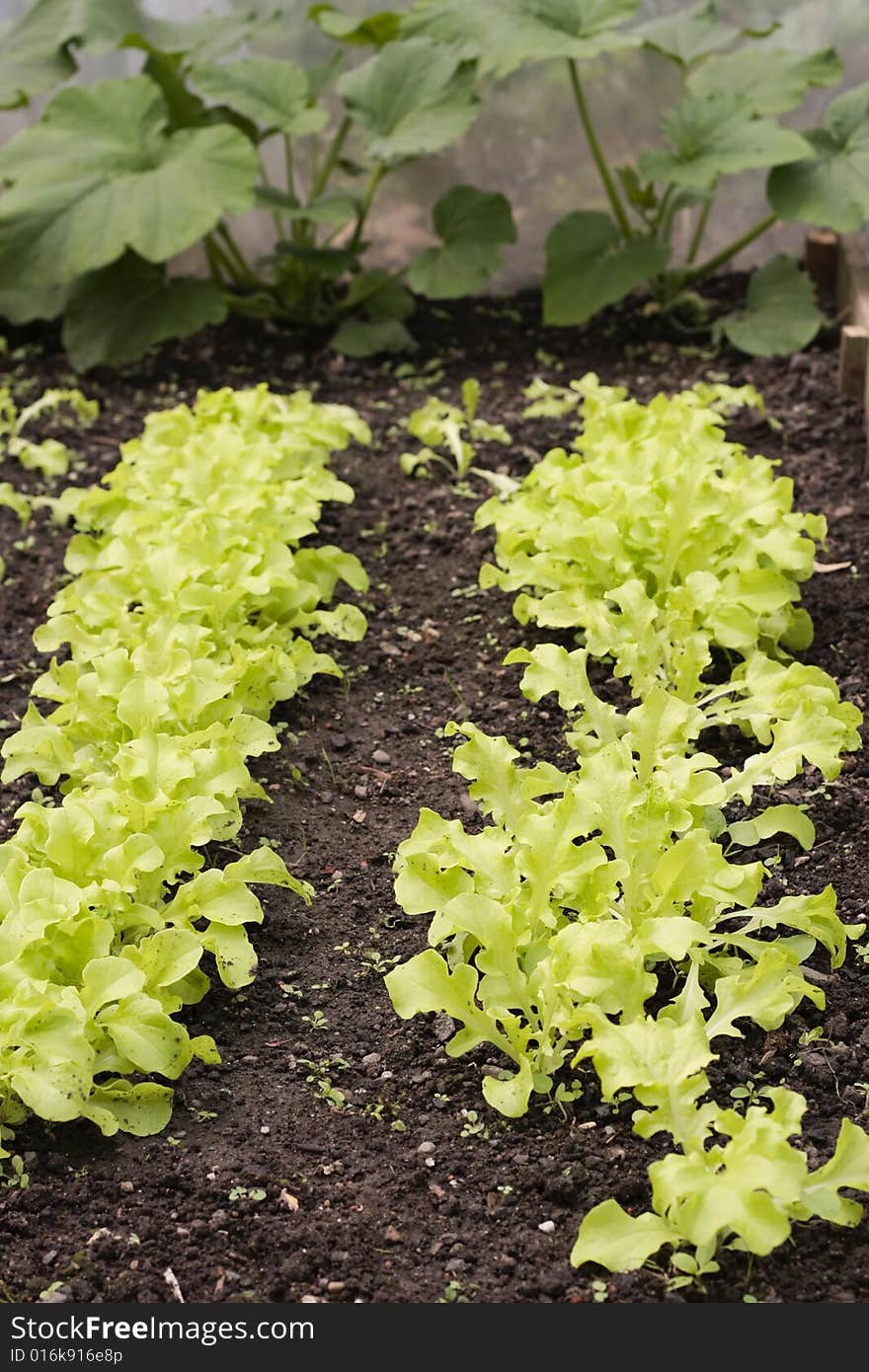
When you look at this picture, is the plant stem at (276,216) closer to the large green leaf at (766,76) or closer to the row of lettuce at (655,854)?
the large green leaf at (766,76)

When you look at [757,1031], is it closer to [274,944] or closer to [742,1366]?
[742,1366]

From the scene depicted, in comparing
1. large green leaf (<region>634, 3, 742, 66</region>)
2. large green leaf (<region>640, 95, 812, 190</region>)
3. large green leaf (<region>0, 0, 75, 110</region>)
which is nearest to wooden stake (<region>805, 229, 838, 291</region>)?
large green leaf (<region>640, 95, 812, 190</region>)

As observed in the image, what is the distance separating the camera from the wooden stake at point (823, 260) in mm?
5039

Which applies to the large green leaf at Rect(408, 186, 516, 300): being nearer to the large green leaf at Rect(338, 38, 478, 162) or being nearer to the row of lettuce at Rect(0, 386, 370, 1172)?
the large green leaf at Rect(338, 38, 478, 162)

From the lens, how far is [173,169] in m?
4.59

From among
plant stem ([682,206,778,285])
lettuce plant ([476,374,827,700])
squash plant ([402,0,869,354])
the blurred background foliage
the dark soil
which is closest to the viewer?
the dark soil

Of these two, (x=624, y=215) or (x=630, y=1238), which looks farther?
(x=624, y=215)

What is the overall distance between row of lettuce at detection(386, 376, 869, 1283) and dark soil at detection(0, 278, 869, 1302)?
70 millimetres

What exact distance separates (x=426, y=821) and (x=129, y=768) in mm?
487

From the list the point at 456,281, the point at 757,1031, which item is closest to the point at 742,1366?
the point at 757,1031

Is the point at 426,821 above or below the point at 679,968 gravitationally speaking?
above

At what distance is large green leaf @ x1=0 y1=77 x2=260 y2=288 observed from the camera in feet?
14.8

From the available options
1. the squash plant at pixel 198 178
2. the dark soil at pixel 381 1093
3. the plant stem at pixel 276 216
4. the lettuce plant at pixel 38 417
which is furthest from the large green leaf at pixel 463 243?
the dark soil at pixel 381 1093

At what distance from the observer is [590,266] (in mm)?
4770
